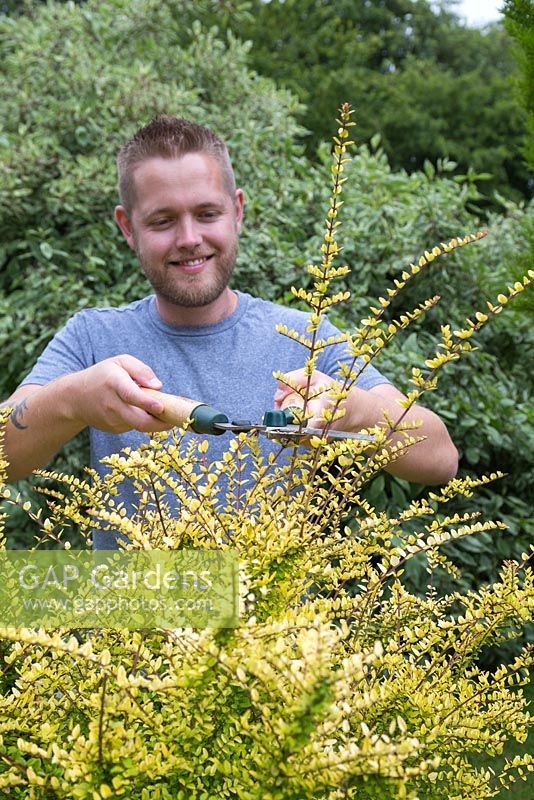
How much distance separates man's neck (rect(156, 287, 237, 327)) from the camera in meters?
2.92

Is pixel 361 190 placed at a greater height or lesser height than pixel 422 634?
greater

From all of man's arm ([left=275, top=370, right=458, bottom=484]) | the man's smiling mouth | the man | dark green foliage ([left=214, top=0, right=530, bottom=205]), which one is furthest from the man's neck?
dark green foliage ([left=214, top=0, right=530, bottom=205])

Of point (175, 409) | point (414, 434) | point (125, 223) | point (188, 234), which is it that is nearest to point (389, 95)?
point (125, 223)

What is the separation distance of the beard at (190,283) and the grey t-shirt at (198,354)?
0.44ft

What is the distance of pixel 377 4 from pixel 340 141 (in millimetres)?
22757

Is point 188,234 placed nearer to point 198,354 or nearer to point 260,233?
point 198,354

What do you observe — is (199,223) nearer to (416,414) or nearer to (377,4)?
(416,414)

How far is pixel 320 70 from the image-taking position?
51.5ft

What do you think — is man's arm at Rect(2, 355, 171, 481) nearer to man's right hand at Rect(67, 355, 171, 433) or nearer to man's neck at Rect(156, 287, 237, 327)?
man's right hand at Rect(67, 355, 171, 433)

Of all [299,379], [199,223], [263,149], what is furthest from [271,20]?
[299,379]

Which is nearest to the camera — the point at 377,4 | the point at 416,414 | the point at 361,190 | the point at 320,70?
the point at 416,414

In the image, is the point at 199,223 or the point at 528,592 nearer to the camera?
the point at 528,592

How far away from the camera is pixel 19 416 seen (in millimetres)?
2324

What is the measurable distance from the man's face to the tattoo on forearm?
2.27 feet
